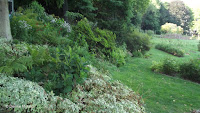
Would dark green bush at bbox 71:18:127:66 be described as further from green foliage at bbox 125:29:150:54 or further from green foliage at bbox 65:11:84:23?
green foliage at bbox 125:29:150:54

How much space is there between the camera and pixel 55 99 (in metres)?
2.41

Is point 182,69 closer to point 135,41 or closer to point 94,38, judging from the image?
point 94,38

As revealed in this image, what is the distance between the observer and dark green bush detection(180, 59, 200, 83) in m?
7.60

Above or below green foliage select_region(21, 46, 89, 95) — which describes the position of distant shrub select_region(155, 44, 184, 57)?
below

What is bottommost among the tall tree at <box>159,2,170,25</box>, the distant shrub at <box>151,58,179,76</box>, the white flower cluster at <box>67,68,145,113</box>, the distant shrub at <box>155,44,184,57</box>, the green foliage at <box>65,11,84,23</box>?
the distant shrub at <box>155,44,184,57</box>

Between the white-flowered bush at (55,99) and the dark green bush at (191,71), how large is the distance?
574 centimetres

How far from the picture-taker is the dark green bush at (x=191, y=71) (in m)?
7.60

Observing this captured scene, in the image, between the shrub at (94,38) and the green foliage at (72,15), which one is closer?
the shrub at (94,38)

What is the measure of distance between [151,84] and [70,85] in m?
4.40

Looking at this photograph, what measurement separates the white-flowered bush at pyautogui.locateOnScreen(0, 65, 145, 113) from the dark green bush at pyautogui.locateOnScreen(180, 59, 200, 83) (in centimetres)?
574

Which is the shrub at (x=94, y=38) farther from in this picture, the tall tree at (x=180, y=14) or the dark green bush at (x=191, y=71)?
the tall tree at (x=180, y=14)

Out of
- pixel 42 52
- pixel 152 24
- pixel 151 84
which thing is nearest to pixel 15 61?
pixel 42 52

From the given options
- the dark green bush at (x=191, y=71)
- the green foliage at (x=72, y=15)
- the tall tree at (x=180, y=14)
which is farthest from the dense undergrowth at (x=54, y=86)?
the tall tree at (x=180, y=14)

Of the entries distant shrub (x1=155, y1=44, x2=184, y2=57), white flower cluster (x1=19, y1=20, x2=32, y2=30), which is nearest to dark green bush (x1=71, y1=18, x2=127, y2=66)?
white flower cluster (x1=19, y1=20, x2=32, y2=30)
